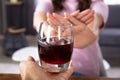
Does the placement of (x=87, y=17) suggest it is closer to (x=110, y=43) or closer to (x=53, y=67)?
(x=53, y=67)

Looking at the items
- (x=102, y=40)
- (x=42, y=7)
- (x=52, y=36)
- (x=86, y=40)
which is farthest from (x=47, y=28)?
(x=102, y=40)

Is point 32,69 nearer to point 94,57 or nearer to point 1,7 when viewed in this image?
point 94,57

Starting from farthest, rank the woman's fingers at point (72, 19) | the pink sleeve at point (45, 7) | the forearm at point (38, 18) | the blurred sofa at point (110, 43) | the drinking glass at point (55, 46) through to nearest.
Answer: the blurred sofa at point (110, 43) < the pink sleeve at point (45, 7) < the forearm at point (38, 18) < the woman's fingers at point (72, 19) < the drinking glass at point (55, 46)

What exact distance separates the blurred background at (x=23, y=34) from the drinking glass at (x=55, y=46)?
196 centimetres

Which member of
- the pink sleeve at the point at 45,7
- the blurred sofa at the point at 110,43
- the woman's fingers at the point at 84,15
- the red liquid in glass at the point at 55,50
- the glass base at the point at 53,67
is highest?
the woman's fingers at the point at 84,15

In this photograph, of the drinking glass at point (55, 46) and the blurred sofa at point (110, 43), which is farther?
the blurred sofa at point (110, 43)

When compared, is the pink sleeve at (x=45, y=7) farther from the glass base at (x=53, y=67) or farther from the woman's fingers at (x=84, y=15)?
the glass base at (x=53, y=67)

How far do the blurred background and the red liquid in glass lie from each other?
196 centimetres

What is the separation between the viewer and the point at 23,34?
3502mm

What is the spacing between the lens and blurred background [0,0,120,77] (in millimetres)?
3006

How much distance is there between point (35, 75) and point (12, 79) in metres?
0.23

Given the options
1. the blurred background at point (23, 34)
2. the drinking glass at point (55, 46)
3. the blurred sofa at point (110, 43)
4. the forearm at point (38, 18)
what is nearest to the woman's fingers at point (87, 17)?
the drinking glass at point (55, 46)

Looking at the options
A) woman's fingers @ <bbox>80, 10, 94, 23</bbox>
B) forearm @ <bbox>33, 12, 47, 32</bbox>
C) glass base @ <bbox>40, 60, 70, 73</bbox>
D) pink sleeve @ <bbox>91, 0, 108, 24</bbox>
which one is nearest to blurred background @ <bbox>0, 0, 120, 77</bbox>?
pink sleeve @ <bbox>91, 0, 108, 24</bbox>

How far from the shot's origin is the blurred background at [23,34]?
3.01m
